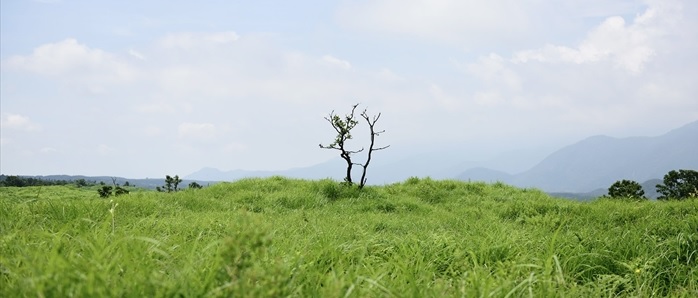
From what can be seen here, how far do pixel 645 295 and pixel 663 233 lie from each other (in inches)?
179

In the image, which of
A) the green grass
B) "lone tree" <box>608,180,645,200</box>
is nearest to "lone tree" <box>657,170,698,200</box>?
"lone tree" <box>608,180,645,200</box>

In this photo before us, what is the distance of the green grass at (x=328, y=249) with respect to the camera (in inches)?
106

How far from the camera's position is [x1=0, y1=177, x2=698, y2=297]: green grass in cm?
269

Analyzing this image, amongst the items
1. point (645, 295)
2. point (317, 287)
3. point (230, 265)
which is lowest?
point (645, 295)

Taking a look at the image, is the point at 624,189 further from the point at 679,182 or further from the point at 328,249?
the point at 328,249

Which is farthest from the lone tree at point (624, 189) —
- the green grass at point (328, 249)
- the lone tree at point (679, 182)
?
the green grass at point (328, 249)

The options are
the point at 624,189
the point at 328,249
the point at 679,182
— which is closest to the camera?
the point at 328,249

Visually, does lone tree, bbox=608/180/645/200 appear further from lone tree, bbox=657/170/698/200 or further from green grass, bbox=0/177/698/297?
green grass, bbox=0/177/698/297

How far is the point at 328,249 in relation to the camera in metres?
4.70

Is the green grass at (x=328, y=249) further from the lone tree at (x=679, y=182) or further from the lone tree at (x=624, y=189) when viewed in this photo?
the lone tree at (x=679, y=182)

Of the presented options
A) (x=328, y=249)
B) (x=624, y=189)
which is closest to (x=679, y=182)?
(x=624, y=189)

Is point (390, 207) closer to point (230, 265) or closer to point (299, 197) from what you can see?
point (299, 197)

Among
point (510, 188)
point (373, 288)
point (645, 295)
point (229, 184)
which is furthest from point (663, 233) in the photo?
point (229, 184)

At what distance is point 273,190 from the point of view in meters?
17.1
